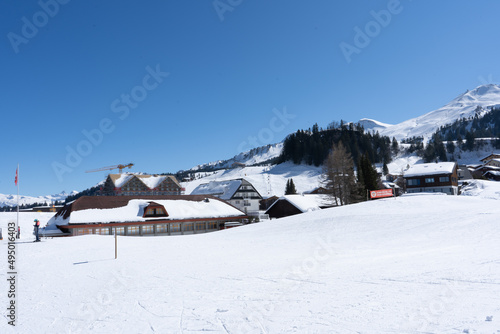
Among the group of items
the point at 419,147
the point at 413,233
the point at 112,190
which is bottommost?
the point at 413,233

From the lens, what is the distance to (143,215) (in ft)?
139

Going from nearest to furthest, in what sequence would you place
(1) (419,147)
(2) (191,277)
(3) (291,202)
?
(2) (191,277) < (3) (291,202) < (1) (419,147)

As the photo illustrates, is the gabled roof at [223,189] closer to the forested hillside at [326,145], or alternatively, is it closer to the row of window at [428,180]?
the row of window at [428,180]

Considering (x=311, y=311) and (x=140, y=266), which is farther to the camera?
(x=140, y=266)

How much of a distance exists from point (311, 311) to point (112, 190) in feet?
324

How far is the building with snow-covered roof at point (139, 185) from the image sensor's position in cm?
9438

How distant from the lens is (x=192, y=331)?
281 inches

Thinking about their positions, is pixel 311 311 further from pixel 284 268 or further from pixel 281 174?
pixel 281 174

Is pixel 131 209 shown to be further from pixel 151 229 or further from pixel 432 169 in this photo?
pixel 432 169

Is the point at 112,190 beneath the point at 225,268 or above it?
above

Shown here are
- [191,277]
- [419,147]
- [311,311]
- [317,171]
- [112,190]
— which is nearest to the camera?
[311,311]

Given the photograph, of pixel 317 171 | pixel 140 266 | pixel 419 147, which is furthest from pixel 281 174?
pixel 140 266

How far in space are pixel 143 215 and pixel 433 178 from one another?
6017 cm

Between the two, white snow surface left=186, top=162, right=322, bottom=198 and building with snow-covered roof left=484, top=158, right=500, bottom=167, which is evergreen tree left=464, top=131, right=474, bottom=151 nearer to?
building with snow-covered roof left=484, top=158, right=500, bottom=167
